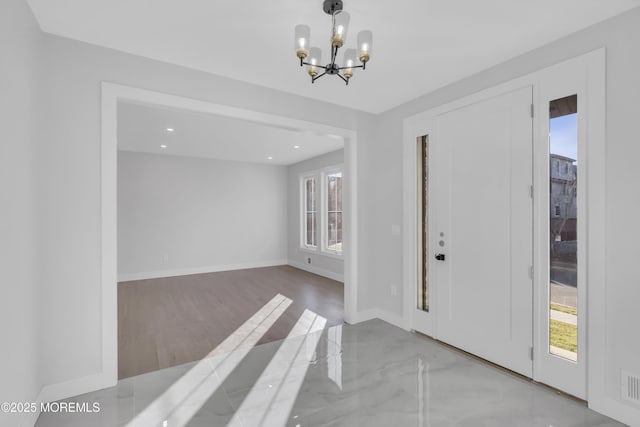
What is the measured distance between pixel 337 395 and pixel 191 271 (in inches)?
213

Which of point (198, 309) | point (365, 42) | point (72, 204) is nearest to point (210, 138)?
point (198, 309)

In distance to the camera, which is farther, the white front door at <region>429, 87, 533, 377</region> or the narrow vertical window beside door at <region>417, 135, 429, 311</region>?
the narrow vertical window beside door at <region>417, 135, 429, 311</region>

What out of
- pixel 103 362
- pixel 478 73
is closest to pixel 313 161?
pixel 478 73

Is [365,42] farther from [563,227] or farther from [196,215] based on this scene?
[196,215]

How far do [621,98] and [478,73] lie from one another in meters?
1.11

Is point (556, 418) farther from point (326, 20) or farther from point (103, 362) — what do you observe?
point (103, 362)

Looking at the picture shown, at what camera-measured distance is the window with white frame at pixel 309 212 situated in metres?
7.32

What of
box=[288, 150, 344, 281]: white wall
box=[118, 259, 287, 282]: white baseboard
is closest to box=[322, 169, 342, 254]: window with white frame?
box=[288, 150, 344, 281]: white wall

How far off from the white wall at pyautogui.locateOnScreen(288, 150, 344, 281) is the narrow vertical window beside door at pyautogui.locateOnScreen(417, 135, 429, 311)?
2.79 metres

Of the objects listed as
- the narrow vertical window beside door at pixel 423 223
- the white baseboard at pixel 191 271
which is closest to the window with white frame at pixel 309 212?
the white baseboard at pixel 191 271

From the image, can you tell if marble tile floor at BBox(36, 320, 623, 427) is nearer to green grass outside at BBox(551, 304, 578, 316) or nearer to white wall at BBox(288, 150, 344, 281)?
green grass outside at BBox(551, 304, 578, 316)

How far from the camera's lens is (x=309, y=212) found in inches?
294

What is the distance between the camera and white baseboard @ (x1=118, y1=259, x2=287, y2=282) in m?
6.24

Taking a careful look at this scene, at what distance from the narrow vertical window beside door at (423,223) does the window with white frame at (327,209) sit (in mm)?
2983
